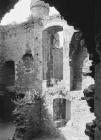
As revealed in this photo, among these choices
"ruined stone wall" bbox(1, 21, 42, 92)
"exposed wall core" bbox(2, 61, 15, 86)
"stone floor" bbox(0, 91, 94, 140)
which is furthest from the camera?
"exposed wall core" bbox(2, 61, 15, 86)

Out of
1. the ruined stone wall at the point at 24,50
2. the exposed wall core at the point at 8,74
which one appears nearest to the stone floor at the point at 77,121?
the ruined stone wall at the point at 24,50

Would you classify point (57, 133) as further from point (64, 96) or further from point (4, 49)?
point (4, 49)

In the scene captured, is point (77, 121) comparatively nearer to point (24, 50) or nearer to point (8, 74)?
point (24, 50)

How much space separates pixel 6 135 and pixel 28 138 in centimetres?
193

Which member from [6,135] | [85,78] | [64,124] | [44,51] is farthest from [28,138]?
[44,51]

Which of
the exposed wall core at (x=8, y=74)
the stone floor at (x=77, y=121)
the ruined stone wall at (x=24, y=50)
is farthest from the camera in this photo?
the exposed wall core at (x=8, y=74)

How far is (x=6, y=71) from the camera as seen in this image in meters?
18.3

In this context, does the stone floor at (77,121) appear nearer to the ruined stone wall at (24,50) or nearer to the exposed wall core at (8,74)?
the ruined stone wall at (24,50)

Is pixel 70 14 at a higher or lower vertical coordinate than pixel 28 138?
higher

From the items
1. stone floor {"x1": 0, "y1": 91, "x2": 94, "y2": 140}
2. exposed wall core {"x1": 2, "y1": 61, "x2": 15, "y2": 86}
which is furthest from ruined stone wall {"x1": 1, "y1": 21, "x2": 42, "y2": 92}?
stone floor {"x1": 0, "y1": 91, "x2": 94, "y2": 140}

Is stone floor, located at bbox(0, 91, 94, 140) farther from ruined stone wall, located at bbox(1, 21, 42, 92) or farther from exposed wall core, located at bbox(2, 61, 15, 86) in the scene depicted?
exposed wall core, located at bbox(2, 61, 15, 86)

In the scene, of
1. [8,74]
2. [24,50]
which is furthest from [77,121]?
[8,74]

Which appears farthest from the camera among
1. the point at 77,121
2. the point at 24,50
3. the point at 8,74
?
the point at 8,74

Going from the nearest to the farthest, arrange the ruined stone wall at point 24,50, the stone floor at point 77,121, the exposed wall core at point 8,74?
the stone floor at point 77,121
the ruined stone wall at point 24,50
the exposed wall core at point 8,74
